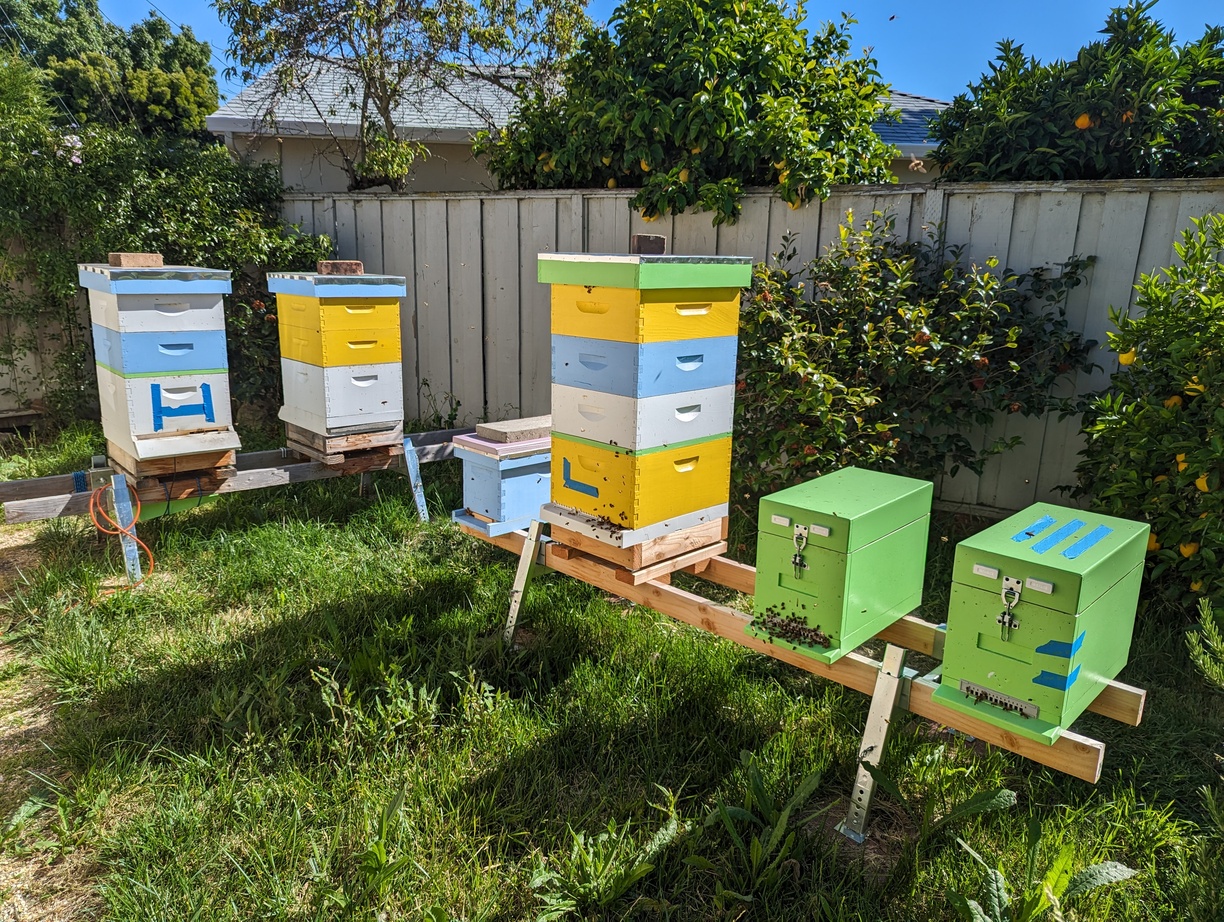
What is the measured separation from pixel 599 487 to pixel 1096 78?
321 cm

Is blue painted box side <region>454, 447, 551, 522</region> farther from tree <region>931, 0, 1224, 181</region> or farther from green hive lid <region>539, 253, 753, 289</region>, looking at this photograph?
tree <region>931, 0, 1224, 181</region>

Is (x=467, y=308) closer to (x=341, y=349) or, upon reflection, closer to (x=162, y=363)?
(x=341, y=349)

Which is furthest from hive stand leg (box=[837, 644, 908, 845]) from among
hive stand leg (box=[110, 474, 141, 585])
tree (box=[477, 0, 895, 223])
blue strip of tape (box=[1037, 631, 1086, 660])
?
hive stand leg (box=[110, 474, 141, 585])

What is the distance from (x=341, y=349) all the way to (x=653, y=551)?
7.64ft

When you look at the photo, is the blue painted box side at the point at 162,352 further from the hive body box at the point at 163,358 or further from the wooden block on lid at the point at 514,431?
the wooden block on lid at the point at 514,431

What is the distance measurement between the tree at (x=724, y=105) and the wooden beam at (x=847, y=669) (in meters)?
2.49

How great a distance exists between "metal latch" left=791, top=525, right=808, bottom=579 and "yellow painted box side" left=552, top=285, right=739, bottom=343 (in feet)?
2.51

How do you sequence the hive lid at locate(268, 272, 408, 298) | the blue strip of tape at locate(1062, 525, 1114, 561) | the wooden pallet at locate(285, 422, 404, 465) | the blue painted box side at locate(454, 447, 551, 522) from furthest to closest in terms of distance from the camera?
the wooden pallet at locate(285, 422, 404, 465) → the hive lid at locate(268, 272, 408, 298) → the blue painted box side at locate(454, 447, 551, 522) → the blue strip of tape at locate(1062, 525, 1114, 561)

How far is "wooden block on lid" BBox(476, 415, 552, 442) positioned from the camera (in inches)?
145

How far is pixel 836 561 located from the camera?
7.68 feet

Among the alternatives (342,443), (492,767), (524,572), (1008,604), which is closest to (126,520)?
(342,443)

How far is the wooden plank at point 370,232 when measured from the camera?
6.88 metres

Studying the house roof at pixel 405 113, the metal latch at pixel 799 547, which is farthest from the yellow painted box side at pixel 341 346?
the house roof at pixel 405 113

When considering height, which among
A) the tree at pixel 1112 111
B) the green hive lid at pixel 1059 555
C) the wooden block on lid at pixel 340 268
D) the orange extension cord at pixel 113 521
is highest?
the tree at pixel 1112 111
